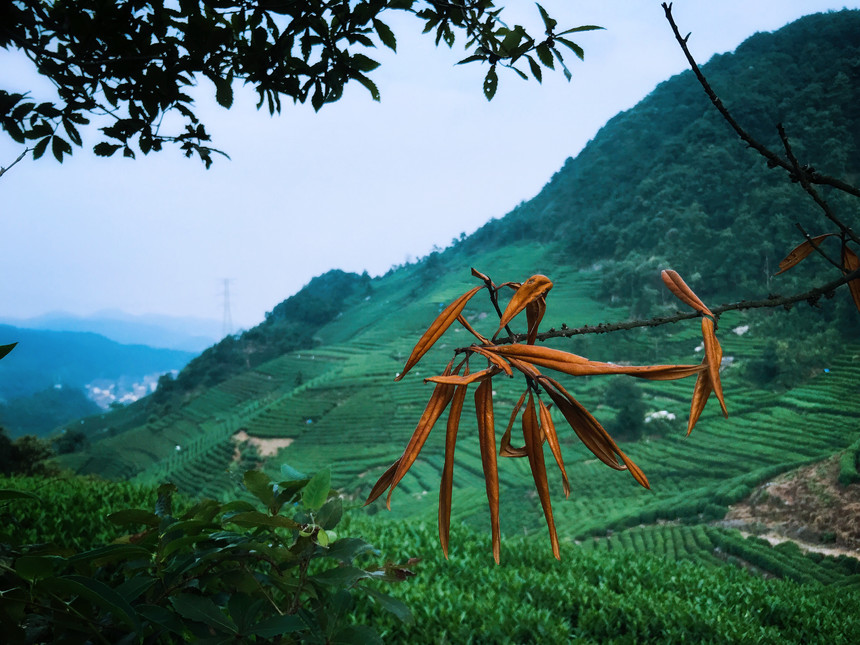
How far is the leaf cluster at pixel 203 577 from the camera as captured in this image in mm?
492

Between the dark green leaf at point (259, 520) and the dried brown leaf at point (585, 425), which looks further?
the dark green leaf at point (259, 520)

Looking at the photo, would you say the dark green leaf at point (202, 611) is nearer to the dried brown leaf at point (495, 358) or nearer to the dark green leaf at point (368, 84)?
the dried brown leaf at point (495, 358)

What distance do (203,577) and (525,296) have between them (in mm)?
587

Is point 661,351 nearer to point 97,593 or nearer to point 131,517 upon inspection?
point 131,517

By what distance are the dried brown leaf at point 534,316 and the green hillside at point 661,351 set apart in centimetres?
139

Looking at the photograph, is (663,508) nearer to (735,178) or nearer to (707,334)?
(735,178)

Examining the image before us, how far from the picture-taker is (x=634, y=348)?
14.8 ft

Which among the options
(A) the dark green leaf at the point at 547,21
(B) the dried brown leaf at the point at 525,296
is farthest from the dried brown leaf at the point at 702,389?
(A) the dark green leaf at the point at 547,21

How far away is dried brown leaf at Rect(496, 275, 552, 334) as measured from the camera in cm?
32

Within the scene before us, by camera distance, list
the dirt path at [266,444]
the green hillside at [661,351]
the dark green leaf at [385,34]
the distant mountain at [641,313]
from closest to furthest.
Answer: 1. the dark green leaf at [385,34]
2. the green hillside at [661,351]
3. the distant mountain at [641,313]
4. the dirt path at [266,444]

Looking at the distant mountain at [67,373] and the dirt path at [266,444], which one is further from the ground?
the distant mountain at [67,373]

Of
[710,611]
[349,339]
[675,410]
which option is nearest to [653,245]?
[675,410]

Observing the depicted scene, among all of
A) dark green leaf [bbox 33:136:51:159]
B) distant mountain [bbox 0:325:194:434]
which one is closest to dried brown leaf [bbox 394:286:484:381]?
dark green leaf [bbox 33:136:51:159]

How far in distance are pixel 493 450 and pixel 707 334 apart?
151mm
